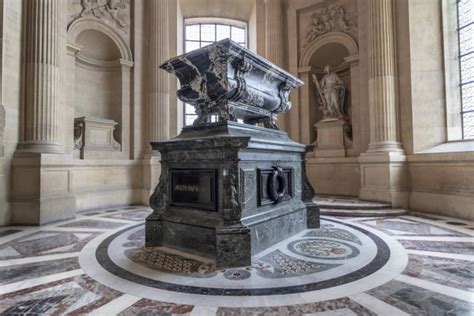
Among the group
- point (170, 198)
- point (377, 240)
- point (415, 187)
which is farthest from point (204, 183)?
point (415, 187)

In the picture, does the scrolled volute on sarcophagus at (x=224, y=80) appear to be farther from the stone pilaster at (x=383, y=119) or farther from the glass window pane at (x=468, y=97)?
the glass window pane at (x=468, y=97)

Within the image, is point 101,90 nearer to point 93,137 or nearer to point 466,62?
point 93,137

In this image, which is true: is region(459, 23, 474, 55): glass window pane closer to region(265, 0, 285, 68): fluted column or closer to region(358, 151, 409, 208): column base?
region(358, 151, 409, 208): column base

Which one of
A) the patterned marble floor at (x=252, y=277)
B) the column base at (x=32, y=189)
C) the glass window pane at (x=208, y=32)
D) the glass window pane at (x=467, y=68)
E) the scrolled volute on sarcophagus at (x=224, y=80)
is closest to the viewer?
the patterned marble floor at (x=252, y=277)

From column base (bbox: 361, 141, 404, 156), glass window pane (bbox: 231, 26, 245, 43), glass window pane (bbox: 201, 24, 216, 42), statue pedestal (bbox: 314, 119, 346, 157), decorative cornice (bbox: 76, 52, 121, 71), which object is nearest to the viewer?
column base (bbox: 361, 141, 404, 156)

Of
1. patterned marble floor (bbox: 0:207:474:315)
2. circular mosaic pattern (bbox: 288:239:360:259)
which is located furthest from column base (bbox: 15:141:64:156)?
circular mosaic pattern (bbox: 288:239:360:259)

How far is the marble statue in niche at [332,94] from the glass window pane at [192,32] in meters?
5.75

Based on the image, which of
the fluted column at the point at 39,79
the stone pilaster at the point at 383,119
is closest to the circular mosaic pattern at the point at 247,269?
the fluted column at the point at 39,79

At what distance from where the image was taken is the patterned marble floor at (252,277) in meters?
2.05

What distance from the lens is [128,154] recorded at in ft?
25.2

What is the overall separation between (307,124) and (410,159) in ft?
10.7

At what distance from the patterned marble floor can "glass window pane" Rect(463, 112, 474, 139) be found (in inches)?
136

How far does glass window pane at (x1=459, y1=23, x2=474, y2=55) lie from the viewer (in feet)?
21.1

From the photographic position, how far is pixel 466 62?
21.5ft
